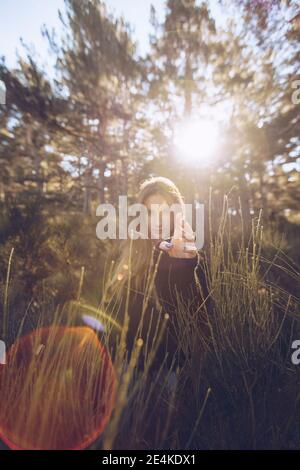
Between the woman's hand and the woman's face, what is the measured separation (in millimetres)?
81

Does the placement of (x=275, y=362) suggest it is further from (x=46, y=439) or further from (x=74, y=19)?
(x=74, y=19)

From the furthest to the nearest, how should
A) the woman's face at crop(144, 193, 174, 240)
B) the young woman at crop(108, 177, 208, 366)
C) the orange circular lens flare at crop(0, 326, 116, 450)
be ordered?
the woman's face at crop(144, 193, 174, 240)
the young woman at crop(108, 177, 208, 366)
the orange circular lens flare at crop(0, 326, 116, 450)

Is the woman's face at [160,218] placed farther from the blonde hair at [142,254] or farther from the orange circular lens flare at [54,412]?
the orange circular lens flare at [54,412]

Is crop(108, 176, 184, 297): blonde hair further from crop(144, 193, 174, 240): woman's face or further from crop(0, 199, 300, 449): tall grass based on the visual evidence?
crop(0, 199, 300, 449): tall grass

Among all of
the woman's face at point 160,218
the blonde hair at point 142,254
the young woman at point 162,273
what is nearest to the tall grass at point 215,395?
the young woman at point 162,273

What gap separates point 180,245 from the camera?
5.52 feet

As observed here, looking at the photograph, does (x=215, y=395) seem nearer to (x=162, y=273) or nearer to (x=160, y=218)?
(x=162, y=273)

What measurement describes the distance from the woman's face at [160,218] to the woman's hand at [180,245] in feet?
0.27

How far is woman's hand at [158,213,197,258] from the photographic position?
1.63 metres

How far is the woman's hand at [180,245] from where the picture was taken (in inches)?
64.1

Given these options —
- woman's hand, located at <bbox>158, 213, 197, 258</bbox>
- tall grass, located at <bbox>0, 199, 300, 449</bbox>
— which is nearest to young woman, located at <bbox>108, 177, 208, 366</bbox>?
woman's hand, located at <bbox>158, 213, 197, 258</bbox>

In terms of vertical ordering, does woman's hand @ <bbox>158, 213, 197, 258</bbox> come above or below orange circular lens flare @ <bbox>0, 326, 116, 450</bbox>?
above

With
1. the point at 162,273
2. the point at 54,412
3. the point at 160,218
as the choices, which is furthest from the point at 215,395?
the point at 160,218
